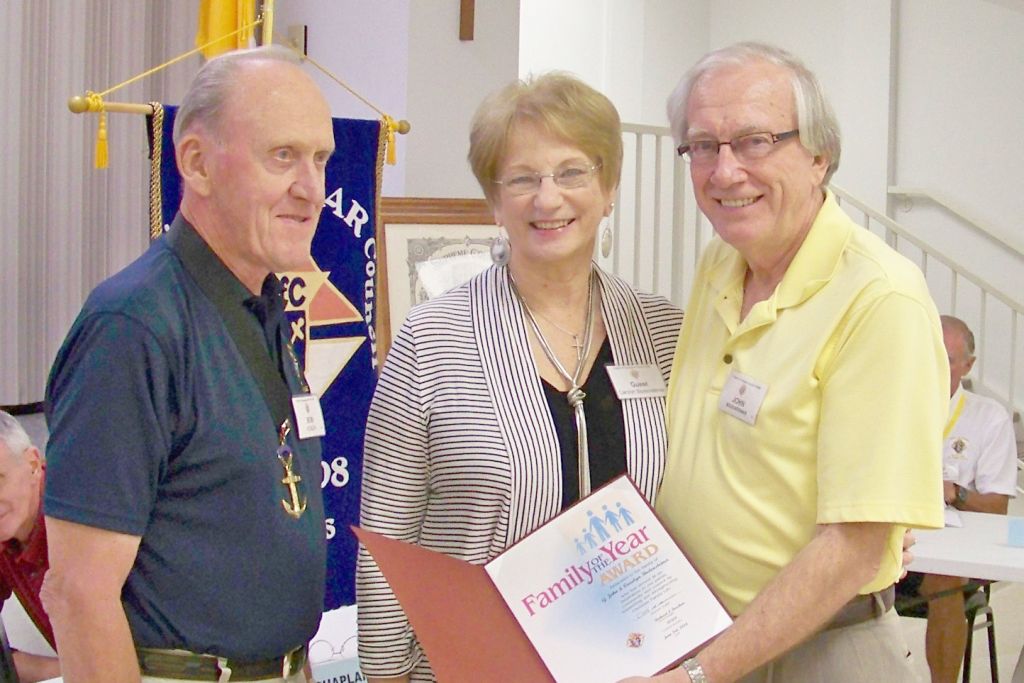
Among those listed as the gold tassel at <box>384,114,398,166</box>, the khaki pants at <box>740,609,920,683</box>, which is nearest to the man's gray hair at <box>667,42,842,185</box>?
the khaki pants at <box>740,609,920,683</box>

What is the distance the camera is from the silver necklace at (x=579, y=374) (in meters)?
1.83

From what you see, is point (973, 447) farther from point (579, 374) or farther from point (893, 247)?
point (579, 374)

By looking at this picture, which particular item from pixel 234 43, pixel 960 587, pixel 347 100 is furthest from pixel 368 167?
pixel 960 587

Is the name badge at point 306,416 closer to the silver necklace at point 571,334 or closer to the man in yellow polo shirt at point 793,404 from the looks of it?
the silver necklace at point 571,334

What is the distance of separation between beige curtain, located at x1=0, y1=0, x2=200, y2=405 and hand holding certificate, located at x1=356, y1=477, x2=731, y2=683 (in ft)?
7.72

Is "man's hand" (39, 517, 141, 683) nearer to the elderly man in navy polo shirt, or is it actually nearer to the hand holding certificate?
the elderly man in navy polo shirt

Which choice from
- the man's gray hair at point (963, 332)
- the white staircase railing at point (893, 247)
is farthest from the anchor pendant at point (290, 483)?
the white staircase railing at point (893, 247)

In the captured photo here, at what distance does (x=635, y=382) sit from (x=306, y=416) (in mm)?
561

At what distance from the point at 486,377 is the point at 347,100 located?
2.38 m

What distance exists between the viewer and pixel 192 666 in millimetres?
1530

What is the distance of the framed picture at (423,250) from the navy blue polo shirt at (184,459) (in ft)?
5.83

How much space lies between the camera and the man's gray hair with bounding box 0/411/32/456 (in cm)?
278

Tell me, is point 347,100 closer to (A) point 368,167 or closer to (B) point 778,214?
(A) point 368,167

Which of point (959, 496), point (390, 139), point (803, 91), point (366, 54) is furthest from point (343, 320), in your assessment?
point (959, 496)
